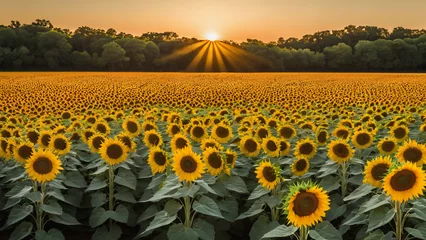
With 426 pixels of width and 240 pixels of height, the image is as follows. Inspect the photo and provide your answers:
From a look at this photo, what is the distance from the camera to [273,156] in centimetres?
782

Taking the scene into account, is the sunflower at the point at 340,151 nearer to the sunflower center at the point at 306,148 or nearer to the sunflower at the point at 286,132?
the sunflower center at the point at 306,148

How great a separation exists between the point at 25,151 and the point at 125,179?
1.45 meters

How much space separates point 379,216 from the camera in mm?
5109

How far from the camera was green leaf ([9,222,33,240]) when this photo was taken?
646 centimetres

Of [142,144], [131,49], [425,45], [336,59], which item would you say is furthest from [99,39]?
[142,144]

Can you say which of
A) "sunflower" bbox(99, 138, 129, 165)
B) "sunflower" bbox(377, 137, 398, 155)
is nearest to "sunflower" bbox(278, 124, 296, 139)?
"sunflower" bbox(377, 137, 398, 155)

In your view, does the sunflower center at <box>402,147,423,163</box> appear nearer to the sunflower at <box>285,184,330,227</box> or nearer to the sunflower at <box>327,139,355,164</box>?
the sunflower at <box>327,139,355,164</box>

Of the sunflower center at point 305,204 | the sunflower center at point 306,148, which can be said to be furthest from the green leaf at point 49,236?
the sunflower center at point 306,148

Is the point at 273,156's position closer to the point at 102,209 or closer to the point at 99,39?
the point at 102,209

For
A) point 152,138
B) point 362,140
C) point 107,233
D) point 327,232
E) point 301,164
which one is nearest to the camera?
point 327,232

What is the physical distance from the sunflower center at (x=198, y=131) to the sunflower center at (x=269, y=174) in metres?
2.67

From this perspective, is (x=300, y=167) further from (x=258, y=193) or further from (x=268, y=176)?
(x=268, y=176)

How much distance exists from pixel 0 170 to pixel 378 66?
96362 millimetres

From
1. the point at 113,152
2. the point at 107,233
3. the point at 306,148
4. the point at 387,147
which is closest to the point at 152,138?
the point at 113,152
